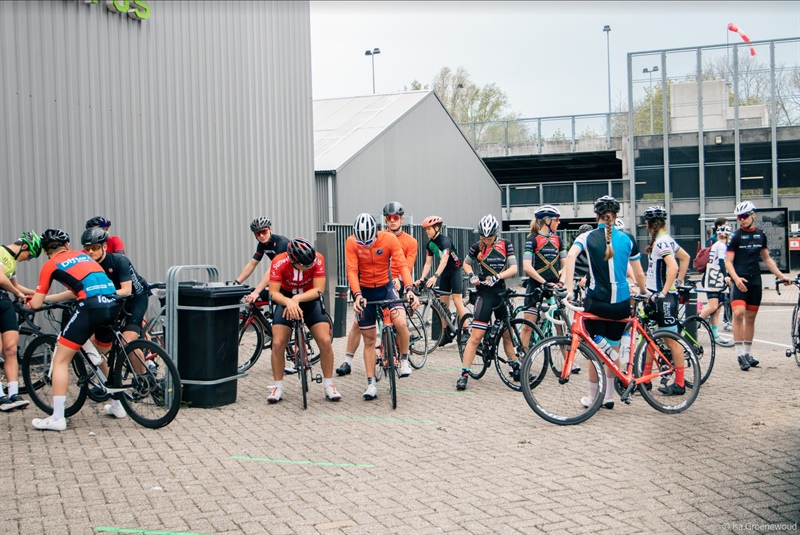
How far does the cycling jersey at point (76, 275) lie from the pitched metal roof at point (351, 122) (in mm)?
14604

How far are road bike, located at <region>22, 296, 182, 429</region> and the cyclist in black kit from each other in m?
7.00

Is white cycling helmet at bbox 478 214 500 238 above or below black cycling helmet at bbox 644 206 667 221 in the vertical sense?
below

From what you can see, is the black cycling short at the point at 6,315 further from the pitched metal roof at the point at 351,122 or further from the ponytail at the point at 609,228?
the pitched metal roof at the point at 351,122

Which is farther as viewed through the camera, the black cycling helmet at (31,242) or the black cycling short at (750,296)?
the black cycling short at (750,296)

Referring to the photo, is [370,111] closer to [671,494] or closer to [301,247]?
[301,247]

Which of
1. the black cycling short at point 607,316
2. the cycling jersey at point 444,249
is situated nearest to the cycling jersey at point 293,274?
the black cycling short at point 607,316

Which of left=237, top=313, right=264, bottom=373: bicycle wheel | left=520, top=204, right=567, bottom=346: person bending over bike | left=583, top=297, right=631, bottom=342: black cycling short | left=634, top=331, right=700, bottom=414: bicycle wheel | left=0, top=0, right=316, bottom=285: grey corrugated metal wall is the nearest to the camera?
left=583, top=297, right=631, bottom=342: black cycling short

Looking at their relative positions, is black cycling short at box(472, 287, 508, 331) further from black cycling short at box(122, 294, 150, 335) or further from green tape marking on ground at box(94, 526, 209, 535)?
green tape marking on ground at box(94, 526, 209, 535)

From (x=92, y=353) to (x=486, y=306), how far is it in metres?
4.00

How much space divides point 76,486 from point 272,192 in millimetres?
11692

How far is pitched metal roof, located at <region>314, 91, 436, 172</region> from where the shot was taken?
23.0 meters

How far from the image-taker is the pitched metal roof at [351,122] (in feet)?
75.6

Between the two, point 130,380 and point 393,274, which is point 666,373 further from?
point 130,380

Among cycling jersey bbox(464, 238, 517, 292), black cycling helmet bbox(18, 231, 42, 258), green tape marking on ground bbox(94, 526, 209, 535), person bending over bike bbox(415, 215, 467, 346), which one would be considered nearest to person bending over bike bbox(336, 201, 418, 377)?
cycling jersey bbox(464, 238, 517, 292)
